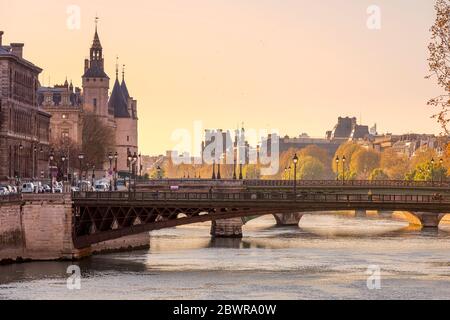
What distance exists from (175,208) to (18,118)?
Result: 127 ft

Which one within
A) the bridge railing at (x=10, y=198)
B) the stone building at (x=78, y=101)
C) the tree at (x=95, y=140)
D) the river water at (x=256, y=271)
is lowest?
the river water at (x=256, y=271)

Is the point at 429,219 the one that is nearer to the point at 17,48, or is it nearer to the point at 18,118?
the point at 18,118

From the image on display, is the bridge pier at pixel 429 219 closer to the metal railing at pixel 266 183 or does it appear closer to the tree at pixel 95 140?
the metal railing at pixel 266 183

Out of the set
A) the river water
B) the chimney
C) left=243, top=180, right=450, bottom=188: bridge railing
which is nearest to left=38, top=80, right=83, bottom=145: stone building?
left=243, top=180, right=450, bottom=188: bridge railing

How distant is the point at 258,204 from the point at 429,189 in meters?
41.5

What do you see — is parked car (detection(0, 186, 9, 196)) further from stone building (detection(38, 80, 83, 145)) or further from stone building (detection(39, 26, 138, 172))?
stone building (detection(38, 80, 83, 145))

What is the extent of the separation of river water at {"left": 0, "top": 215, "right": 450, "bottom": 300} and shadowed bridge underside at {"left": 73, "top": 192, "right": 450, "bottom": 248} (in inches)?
88.5

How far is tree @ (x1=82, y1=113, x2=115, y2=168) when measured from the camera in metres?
168

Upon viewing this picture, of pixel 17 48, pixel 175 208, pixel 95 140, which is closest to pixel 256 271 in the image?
pixel 175 208

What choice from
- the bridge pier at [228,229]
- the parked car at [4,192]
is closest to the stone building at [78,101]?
the bridge pier at [228,229]

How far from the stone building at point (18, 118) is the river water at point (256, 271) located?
14430 mm

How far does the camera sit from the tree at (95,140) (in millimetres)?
167750

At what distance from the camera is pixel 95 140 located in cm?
17200

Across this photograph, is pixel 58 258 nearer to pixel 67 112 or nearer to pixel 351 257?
pixel 351 257
